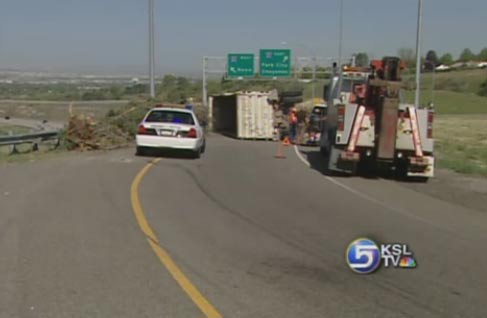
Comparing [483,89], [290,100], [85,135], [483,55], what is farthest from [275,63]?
[483,55]

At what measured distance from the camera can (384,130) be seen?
17734mm

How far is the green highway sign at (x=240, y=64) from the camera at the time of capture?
5181 cm

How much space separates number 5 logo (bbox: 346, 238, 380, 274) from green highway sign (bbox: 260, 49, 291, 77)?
4362 centimetres

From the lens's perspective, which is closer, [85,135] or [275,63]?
[85,135]

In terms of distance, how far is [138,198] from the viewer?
1291 cm

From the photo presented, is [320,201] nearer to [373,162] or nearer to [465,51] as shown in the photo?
[373,162]

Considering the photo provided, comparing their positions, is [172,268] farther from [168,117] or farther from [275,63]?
[275,63]

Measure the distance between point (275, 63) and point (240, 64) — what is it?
2.68 meters

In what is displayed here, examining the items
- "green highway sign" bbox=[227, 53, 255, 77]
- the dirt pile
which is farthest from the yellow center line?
"green highway sign" bbox=[227, 53, 255, 77]

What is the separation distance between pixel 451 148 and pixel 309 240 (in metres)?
24.1

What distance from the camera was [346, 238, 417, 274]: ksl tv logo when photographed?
7.78m

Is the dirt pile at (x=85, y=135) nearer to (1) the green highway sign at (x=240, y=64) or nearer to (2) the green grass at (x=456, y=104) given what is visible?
(1) the green highway sign at (x=240, y=64)

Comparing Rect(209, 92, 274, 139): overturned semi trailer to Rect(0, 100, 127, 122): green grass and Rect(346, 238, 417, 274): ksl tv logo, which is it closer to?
Rect(346, 238, 417, 274): ksl tv logo

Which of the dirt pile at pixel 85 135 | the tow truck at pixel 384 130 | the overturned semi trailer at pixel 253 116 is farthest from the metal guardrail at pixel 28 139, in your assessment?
the overturned semi trailer at pixel 253 116
